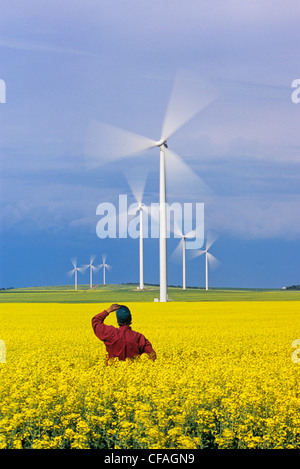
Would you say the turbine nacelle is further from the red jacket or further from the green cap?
the green cap

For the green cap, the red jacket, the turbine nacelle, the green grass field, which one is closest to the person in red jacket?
the red jacket

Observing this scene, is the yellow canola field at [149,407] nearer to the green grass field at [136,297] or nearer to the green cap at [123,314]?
the green cap at [123,314]

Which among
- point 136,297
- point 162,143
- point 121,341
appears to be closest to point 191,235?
point 136,297

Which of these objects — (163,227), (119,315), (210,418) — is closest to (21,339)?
(119,315)

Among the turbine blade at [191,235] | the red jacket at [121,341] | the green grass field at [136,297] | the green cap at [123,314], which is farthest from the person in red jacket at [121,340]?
the turbine blade at [191,235]

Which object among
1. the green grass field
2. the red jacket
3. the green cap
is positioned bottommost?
the red jacket

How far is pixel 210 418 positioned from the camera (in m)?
8.77

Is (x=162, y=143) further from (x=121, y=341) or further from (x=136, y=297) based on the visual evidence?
(x=121, y=341)

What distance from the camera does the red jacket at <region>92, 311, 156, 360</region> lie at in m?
12.7

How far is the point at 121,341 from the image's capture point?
12820mm

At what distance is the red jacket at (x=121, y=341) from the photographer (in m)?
12.7
